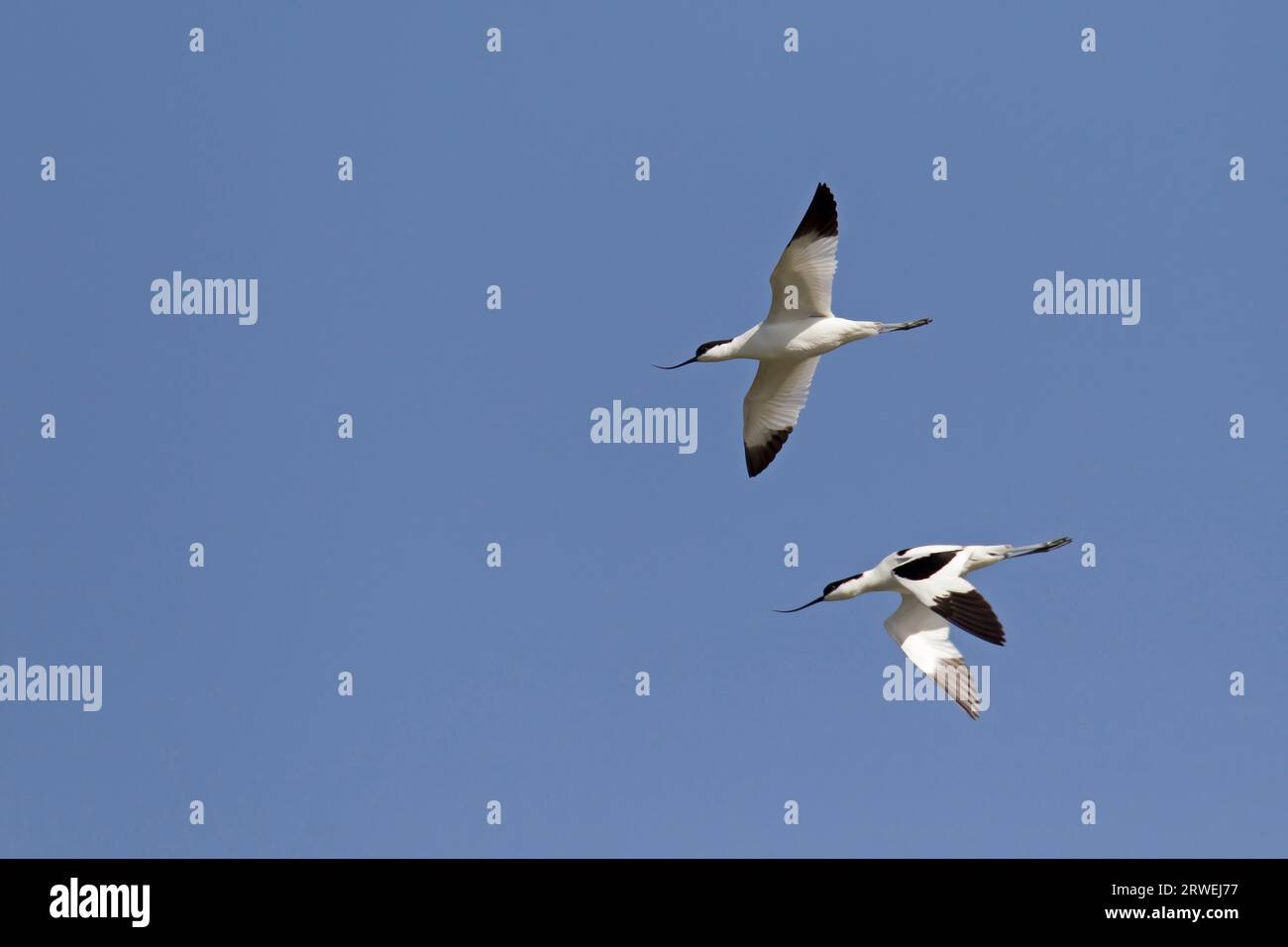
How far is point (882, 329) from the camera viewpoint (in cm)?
2428

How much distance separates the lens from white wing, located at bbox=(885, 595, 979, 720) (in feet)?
74.7

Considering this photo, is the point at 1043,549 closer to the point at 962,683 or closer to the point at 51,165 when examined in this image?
the point at 962,683

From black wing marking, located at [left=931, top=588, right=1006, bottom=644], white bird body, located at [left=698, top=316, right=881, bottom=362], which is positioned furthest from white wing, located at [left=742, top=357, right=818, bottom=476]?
black wing marking, located at [left=931, top=588, right=1006, bottom=644]

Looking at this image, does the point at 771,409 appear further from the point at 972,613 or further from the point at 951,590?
the point at 972,613

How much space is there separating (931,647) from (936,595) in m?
1.26

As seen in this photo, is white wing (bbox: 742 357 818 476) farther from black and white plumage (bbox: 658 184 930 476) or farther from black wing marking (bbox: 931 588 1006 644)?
black wing marking (bbox: 931 588 1006 644)

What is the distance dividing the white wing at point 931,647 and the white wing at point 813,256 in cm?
382

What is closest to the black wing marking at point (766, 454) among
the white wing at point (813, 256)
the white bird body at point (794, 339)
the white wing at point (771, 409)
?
the white wing at point (771, 409)

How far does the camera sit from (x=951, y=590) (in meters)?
22.1

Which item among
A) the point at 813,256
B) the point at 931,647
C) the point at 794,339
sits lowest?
the point at 931,647

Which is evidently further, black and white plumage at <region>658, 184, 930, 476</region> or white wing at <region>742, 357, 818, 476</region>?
white wing at <region>742, 357, 818, 476</region>

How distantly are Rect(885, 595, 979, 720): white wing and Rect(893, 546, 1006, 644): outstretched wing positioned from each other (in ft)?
1.21

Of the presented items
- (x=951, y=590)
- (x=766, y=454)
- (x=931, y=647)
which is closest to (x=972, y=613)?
(x=951, y=590)

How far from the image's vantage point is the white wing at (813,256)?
2406 cm
